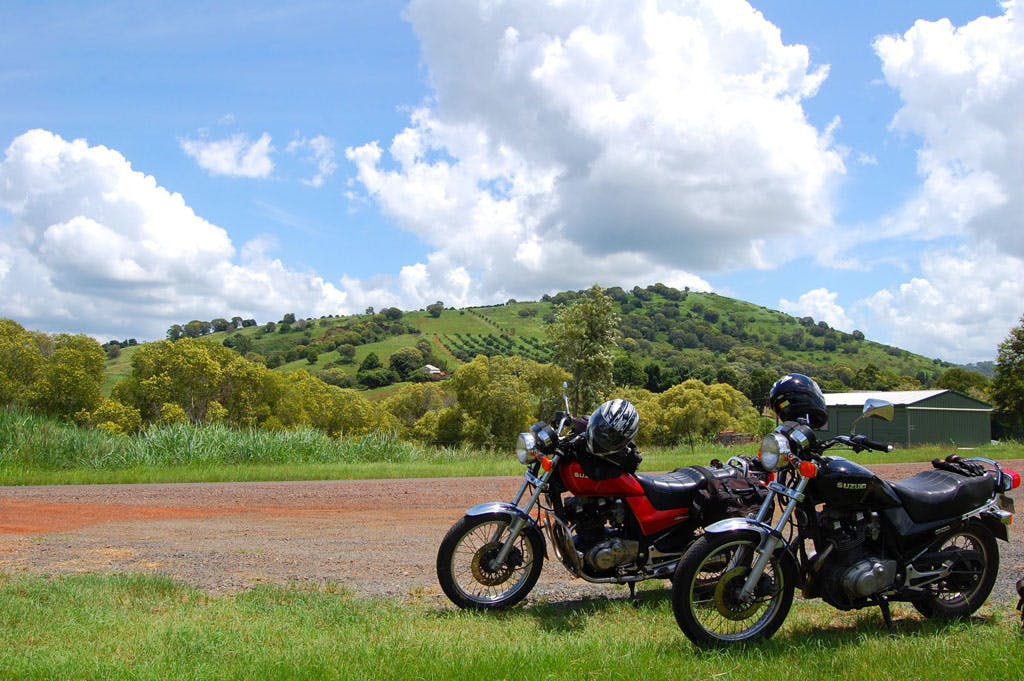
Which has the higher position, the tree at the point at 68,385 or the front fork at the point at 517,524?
the tree at the point at 68,385

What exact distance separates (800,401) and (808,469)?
84 centimetres

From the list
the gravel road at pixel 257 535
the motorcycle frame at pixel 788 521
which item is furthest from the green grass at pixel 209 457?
the motorcycle frame at pixel 788 521

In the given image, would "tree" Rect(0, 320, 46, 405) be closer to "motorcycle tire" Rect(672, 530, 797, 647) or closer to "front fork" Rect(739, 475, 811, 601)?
"motorcycle tire" Rect(672, 530, 797, 647)

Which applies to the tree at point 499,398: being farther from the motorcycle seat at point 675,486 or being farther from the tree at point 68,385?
the motorcycle seat at point 675,486

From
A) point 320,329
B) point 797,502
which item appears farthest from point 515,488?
point 320,329

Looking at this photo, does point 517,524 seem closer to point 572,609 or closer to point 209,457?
point 572,609

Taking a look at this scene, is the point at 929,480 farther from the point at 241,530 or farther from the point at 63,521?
the point at 63,521

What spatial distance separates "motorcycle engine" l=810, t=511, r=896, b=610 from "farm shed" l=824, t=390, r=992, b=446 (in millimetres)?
43069

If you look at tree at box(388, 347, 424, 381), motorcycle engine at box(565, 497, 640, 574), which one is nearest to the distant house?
tree at box(388, 347, 424, 381)

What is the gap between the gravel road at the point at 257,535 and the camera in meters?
7.04

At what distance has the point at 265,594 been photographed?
617 cm

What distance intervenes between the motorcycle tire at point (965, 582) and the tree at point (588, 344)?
2922 cm

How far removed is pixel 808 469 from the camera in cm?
509

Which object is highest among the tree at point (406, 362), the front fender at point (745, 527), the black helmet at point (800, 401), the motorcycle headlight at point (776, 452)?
the tree at point (406, 362)
